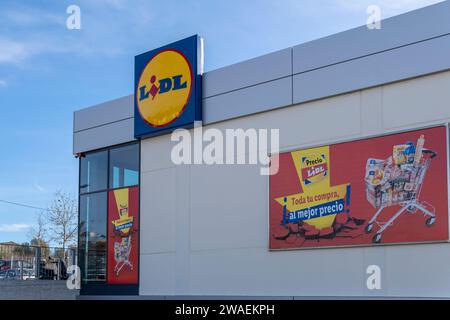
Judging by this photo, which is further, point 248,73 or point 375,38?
point 248,73

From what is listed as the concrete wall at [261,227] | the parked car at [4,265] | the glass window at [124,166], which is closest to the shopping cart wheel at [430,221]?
the concrete wall at [261,227]

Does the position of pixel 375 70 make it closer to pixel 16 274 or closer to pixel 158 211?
pixel 158 211

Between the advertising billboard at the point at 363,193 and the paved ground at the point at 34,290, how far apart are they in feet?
31.4

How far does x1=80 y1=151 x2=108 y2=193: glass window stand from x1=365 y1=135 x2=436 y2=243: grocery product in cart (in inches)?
360

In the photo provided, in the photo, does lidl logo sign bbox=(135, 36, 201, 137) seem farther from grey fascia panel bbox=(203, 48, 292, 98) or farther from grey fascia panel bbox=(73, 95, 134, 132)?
grey fascia panel bbox=(73, 95, 134, 132)

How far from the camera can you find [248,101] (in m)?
16.4

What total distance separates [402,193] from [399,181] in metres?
0.26

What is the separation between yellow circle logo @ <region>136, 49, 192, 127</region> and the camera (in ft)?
58.2

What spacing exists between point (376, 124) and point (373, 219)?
80.2 inches

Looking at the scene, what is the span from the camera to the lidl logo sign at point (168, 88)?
17.5 m

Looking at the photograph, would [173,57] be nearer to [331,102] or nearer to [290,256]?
[331,102]

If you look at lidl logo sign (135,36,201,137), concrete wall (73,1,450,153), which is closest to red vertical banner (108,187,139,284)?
lidl logo sign (135,36,201,137)

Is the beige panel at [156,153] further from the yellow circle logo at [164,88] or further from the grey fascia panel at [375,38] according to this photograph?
the grey fascia panel at [375,38]

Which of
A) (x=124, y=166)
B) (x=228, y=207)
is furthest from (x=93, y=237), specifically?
(x=228, y=207)
